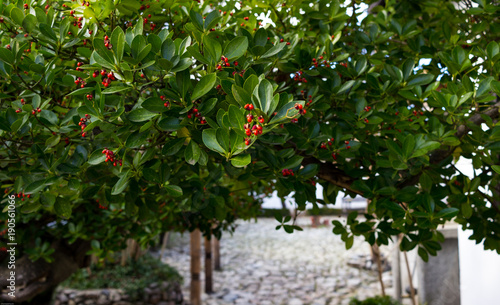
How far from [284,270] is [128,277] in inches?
119

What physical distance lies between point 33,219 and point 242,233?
8.00 metres

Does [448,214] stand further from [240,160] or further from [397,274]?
[397,274]

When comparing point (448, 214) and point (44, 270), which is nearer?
point (448, 214)

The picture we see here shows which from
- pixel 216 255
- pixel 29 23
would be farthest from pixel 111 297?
pixel 29 23

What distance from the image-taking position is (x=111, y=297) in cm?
533

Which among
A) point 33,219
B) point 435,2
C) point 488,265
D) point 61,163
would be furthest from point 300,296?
point 61,163

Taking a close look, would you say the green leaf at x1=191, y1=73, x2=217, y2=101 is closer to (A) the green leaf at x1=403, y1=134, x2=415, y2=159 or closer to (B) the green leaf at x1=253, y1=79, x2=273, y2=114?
(B) the green leaf at x1=253, y1=79, x2=273, y2=114

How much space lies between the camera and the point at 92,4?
3.76 feet

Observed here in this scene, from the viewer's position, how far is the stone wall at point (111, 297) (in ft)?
17.3

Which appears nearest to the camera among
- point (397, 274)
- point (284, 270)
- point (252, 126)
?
point (252, 126)

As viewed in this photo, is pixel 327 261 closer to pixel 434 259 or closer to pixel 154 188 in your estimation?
pixel 434 259

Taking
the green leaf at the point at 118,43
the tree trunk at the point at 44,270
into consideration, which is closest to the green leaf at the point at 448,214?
the green leaf at the point at 118,43

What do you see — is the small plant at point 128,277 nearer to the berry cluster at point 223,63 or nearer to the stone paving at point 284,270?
the stone paving at point 284,270

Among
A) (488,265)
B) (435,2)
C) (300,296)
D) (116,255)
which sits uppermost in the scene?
(435,2)
